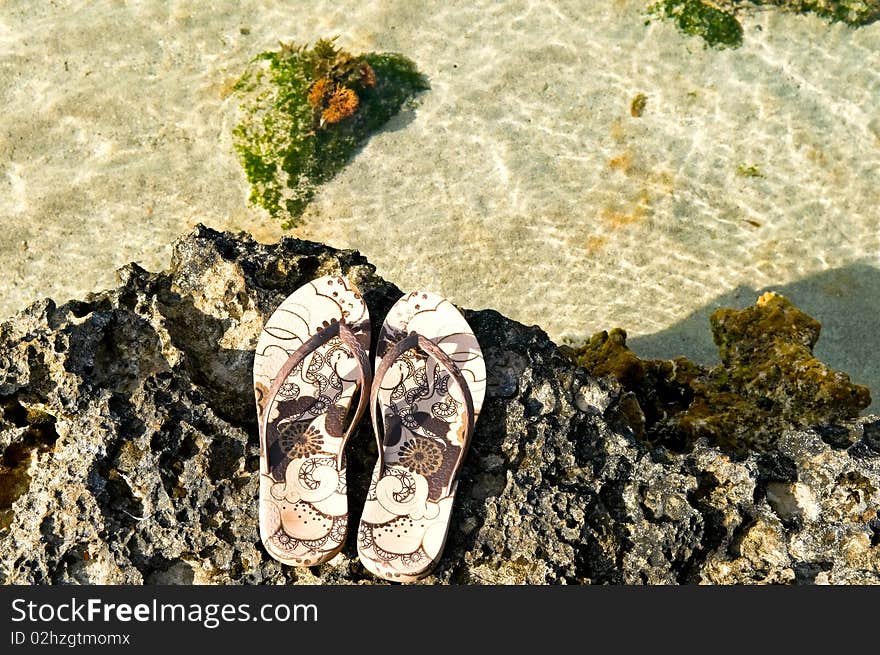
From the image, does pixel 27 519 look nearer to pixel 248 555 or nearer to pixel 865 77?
pixel 248 555

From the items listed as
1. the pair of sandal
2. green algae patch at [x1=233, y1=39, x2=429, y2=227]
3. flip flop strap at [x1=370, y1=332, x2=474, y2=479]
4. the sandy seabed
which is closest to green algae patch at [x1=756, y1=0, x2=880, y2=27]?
the sandy seabed

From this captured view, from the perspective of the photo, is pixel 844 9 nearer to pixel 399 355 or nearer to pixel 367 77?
pixel 367 77

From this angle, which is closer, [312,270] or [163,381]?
[163,381]

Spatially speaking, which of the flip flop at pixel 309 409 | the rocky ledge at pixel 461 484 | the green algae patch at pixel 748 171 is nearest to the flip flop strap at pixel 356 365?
the flip flop at pixel 309 409

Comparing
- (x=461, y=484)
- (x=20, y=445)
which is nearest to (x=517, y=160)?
(x=461, y=484)

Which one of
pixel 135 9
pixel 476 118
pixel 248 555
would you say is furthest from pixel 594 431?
pixel 135 9

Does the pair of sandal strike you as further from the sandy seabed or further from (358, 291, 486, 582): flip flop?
the sandy seabed
